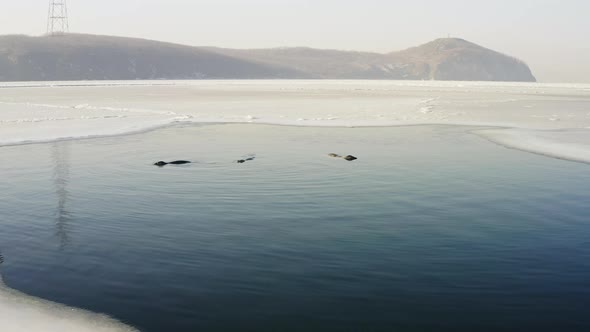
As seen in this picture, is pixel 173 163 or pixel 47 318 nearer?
pixel 47 318

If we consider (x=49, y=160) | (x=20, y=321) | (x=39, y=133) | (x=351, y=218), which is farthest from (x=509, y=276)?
(x=39, y=133)

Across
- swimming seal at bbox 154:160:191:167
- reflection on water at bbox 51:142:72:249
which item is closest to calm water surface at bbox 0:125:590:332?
reflection on water at bbox 51:142:72:249

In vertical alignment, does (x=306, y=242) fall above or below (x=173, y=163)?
above

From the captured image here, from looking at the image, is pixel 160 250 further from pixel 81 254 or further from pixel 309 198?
pixel 309 198

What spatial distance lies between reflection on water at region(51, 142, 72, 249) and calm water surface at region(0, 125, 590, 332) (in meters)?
0.07

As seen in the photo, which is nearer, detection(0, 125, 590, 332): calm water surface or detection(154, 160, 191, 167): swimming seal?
detection(0, 125, 590, 332): calm water surface

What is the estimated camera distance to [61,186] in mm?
14312

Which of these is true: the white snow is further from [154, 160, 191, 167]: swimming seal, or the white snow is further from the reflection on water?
[154, 160, 191, 167]: swimming seal

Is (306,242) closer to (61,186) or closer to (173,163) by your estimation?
(61,186)

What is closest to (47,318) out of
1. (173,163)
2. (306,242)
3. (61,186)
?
(306,242)

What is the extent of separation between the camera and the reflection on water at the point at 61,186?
399 inches

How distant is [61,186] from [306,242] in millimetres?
7426

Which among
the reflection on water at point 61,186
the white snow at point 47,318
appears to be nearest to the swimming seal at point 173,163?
the reflection on water at point 61,186

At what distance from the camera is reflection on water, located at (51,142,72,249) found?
10133mm
